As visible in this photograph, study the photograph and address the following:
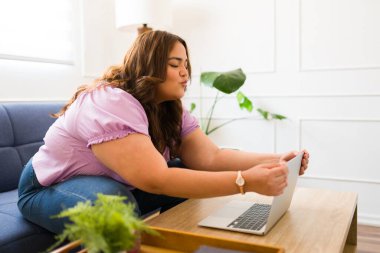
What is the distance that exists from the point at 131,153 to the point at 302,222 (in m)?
0.49

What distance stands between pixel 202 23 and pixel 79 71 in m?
0.95

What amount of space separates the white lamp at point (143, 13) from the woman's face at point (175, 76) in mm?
→ 1117

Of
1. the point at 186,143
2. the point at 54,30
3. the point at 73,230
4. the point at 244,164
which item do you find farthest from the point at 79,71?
the point at 73,230

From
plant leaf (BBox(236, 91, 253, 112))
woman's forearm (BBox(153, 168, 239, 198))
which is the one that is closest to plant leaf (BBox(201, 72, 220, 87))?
plant leaf (BBox(236, 91, 253, 112))

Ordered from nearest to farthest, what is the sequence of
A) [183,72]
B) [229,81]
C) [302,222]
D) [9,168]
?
[302,222] < [183,72] < [9,168] < [229,81]

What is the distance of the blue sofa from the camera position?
1.12 metres

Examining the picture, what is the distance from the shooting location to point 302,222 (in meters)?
1.01

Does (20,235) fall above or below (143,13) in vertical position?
below

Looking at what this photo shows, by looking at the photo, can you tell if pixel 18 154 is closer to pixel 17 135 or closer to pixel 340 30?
pixel 17 135

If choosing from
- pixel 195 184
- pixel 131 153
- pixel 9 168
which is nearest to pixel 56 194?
pixel 131 153

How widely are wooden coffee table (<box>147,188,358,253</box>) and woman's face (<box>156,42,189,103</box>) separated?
0.36m

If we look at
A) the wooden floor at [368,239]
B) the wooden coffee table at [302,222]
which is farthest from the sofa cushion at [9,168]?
the wooden floor at [368,239]

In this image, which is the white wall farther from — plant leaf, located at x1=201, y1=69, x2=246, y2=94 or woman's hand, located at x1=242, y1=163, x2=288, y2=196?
woman's hand, located at x1=242, y1=163, x2=288, y2=196

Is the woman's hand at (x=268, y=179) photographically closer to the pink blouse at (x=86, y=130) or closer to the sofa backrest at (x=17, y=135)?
the pink blouse at (x=86, y=130)
